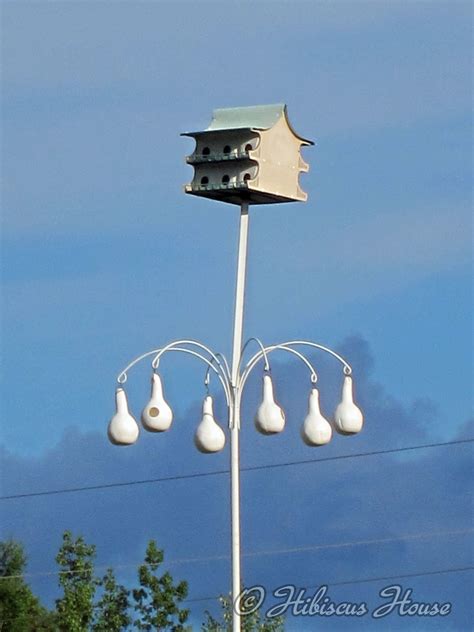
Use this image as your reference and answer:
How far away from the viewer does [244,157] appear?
13711 millimetres

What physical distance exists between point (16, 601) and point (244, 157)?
17933mm

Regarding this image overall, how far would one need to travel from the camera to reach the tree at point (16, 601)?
98.8 ft

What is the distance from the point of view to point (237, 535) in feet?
43.2

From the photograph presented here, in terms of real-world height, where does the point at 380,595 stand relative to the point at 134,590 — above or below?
below

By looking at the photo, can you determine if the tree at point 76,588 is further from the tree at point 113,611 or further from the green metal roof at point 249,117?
the green metal roof at point 249,117

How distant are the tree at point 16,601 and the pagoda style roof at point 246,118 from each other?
16802mm

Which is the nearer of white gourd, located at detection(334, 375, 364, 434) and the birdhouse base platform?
white gourd, located at detection(334, 375, 364, 434)

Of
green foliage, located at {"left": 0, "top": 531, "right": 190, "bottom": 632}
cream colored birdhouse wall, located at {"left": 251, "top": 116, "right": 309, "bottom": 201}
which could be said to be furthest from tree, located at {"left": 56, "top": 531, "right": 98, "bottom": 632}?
cream colored birdhouse wall, located at {"left": 251, "top": 116, "right": 309, "bottom": 201}

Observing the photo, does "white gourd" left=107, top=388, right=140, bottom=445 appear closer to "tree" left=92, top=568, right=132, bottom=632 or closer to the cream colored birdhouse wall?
the cream colored birdhouse wall

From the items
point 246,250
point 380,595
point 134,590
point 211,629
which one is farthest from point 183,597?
point 246,250

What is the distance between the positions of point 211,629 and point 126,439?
9281 millimetres

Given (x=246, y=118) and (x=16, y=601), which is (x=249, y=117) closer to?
(x=246, y=118)

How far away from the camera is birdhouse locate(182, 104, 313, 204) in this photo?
13.7m

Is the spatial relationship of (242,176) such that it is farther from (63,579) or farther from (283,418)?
(63,579)
